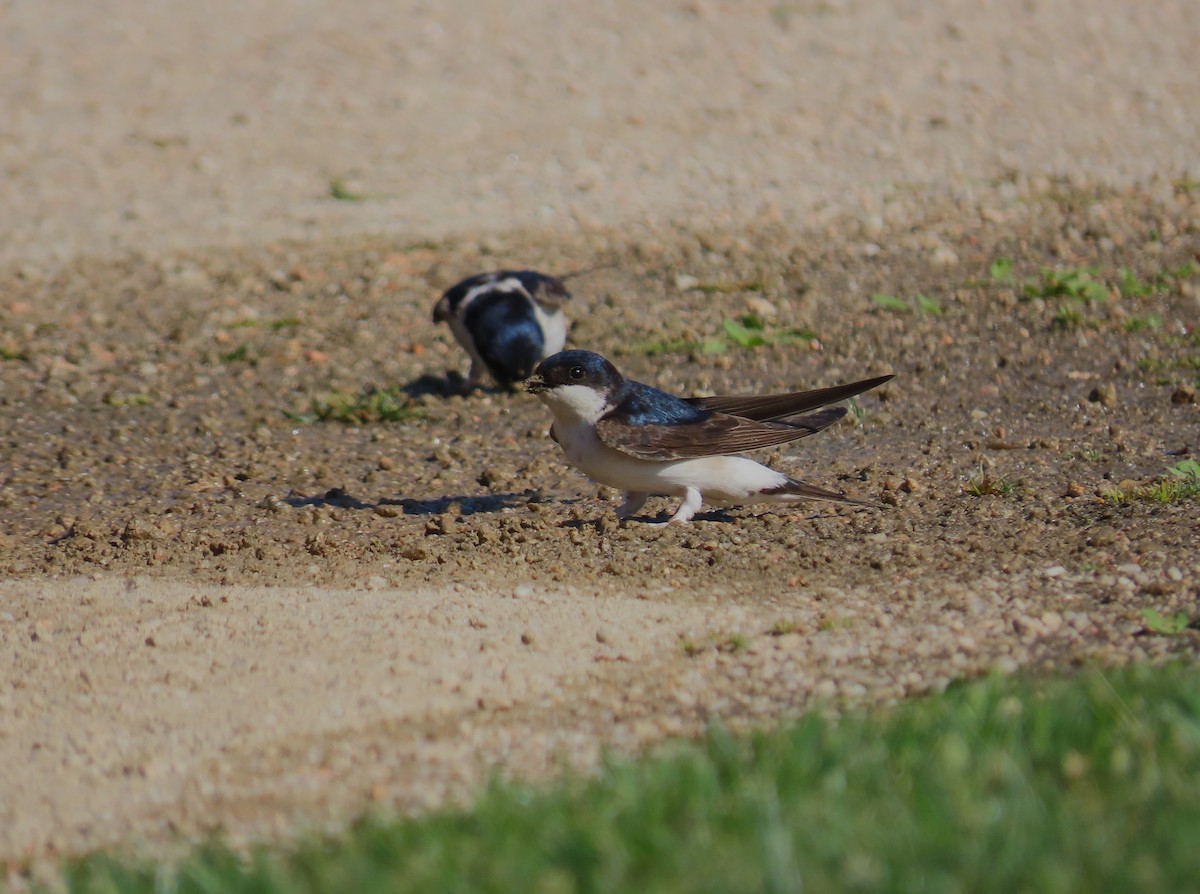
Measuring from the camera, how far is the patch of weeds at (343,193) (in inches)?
530

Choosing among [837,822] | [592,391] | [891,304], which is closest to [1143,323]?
[891,304]

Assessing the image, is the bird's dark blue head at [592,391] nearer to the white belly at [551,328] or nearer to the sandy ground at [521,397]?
the sandy ground at [521,397]

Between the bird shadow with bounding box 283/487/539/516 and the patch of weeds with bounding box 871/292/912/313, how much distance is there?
11.5ft

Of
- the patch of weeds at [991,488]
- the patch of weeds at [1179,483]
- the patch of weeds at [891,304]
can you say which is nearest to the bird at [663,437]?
the patch of weeds at [991,488]

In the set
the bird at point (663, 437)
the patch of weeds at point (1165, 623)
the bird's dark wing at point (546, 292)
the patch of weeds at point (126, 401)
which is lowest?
the patch of weeds at point (1165, 623)

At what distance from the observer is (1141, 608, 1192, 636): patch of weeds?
5.22 meters

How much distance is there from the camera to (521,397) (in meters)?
9.49

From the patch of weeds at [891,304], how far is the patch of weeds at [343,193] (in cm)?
493

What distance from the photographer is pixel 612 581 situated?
20.1ft

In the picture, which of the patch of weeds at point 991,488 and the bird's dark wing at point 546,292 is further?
the bird's dark wing at point 546,292

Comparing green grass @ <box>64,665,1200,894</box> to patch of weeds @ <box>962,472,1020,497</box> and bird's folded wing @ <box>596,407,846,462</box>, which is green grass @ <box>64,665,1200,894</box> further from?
patch of weeds @ <box>962,472,1020,497</box>

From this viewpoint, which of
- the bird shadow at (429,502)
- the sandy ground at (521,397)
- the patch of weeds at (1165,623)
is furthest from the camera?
the bird shadow at (429,502)

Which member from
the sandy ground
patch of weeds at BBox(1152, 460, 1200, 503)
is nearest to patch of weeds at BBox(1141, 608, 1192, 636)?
the sandy ground

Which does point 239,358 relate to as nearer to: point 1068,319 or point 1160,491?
point 1068,319
